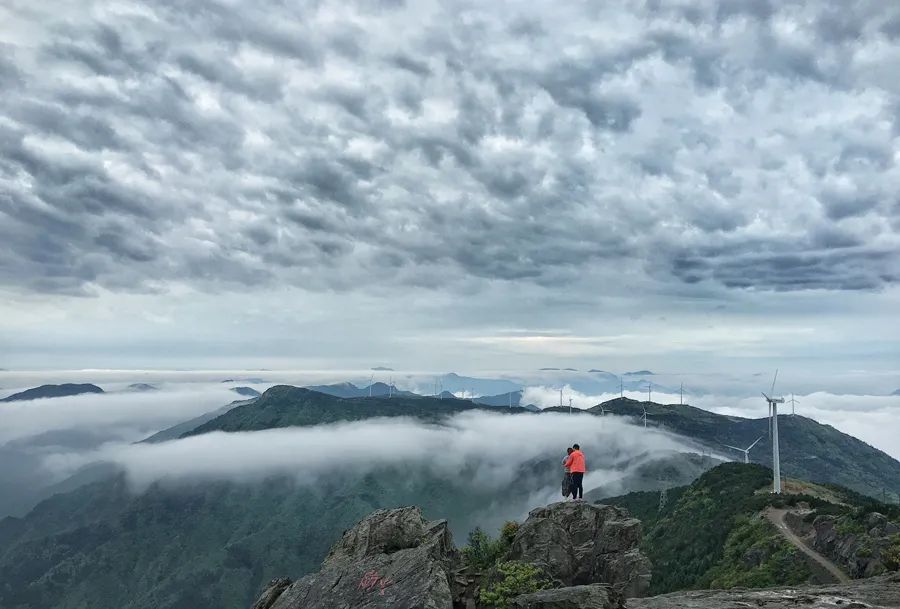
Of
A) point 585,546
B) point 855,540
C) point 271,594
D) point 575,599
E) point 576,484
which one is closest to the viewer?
point 575,599

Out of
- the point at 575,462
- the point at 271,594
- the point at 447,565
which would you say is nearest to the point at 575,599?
the point at 447,565

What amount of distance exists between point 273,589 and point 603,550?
2302cm

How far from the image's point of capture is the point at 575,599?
2666cm

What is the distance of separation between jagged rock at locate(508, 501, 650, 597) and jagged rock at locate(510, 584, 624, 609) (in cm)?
871

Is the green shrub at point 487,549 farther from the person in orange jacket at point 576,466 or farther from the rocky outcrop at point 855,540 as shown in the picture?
the rocky outcrop at point 855,540

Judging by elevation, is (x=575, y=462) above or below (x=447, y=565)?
above

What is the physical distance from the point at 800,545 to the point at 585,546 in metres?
76.9

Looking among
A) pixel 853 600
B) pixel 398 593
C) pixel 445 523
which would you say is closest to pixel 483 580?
pixel 445 523

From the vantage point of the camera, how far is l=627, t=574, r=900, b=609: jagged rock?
29.2 meters

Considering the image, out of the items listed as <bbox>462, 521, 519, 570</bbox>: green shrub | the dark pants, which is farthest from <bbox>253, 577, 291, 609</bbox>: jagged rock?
the dark pants

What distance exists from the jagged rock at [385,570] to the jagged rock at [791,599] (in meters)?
11.1

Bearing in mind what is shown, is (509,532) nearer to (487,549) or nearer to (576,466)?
(487,549)

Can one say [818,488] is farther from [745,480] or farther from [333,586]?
[333,586]

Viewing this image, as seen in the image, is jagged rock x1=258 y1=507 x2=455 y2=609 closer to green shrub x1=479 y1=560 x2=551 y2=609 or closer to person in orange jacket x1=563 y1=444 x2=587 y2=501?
green shrub x1=479 y1=560 x2=551 y2=609
